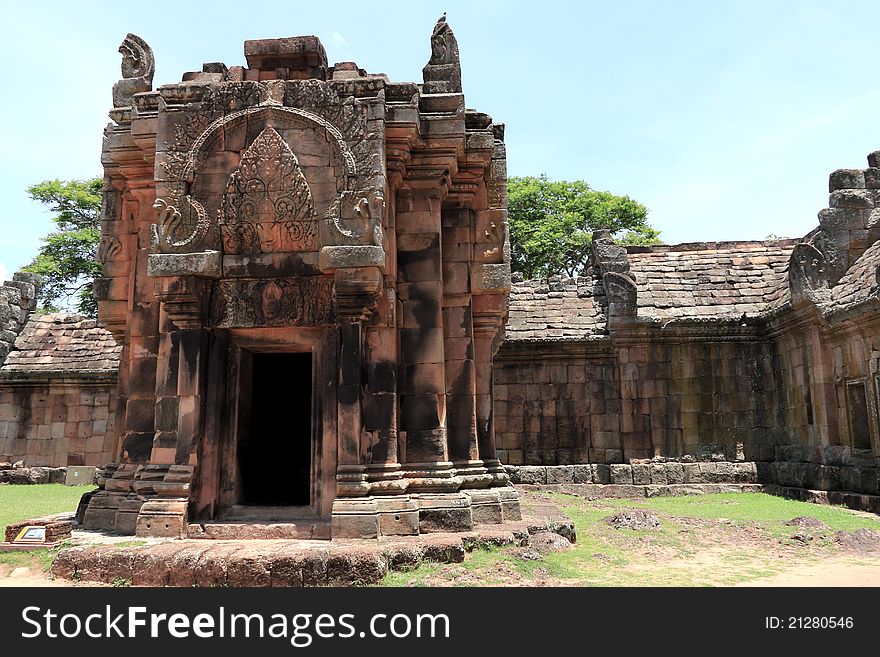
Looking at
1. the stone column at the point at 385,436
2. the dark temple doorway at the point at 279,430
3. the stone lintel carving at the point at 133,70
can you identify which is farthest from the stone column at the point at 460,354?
the stone lintel carving at the point at 133,70

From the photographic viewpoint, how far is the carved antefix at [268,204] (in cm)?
750

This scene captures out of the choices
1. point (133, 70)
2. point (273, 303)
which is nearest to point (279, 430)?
point (273, 303)

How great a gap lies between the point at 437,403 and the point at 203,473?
2.67 meters

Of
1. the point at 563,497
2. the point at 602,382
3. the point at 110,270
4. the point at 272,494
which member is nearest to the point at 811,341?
the point at 602,382

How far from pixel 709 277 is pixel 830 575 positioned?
10556mm

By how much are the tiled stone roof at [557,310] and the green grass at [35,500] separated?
9.77 meters

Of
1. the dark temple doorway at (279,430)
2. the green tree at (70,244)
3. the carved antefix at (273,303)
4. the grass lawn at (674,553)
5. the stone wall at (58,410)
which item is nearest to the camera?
the grass lawn at (674,553)

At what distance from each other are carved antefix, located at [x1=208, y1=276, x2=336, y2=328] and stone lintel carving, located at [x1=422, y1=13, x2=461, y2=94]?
Result: 9.50 ft

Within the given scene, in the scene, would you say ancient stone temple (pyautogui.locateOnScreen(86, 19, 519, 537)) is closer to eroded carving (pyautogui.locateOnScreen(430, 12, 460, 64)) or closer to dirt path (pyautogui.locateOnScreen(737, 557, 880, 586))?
eroded carving (pyautogui.locateOnScreen(430, 12, 460, 64))

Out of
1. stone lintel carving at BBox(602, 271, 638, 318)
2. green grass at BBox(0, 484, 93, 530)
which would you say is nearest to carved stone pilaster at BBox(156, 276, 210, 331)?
green grass at BBox(0, 484, 93, 530)

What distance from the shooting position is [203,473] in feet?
23.9

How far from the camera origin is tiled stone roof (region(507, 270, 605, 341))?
15656 millimetres

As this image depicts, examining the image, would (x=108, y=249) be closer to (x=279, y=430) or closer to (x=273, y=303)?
(x=273, y=303)

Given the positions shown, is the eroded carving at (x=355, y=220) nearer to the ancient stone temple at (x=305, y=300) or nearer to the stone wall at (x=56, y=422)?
the ancient stone temple at (x=305, y=300)
